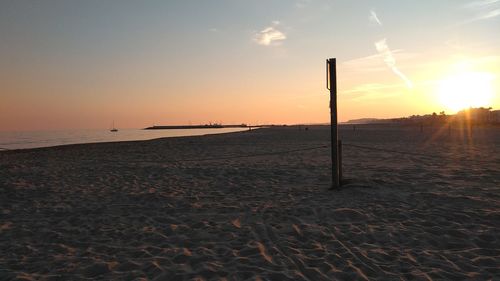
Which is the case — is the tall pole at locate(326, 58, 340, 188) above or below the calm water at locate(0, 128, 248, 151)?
above

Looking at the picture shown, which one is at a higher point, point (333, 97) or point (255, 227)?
point (333, 97)

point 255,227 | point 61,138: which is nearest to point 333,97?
point 255,227

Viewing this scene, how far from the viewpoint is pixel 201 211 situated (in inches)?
321

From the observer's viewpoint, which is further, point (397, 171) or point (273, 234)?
point (397, 171)

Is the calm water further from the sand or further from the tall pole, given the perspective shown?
the tall pole

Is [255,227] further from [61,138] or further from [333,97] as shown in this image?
[61,138]

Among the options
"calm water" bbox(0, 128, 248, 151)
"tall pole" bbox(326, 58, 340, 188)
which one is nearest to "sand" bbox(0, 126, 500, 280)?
"tall pole" bbox(326, 58, 340, 188)

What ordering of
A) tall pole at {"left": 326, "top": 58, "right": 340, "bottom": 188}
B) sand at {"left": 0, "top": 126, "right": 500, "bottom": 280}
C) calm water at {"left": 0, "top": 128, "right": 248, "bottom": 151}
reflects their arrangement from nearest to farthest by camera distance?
sand at {"left": 0, "top": 126, "right": 500, "bottom": 280} < tall pole at {"left": 326, "top": 58, "right": 340, "bottom": 188} < calm water at {"left": 0, "top": 128, "right": 248, "bottom": 151}

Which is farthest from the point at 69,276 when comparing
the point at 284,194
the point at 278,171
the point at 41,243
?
the point at 278,171

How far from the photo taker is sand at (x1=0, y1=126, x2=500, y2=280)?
4.89 metres

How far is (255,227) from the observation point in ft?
22.5

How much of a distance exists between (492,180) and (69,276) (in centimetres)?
1210

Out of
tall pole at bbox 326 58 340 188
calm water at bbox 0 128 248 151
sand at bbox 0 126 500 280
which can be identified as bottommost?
sand at bbox 0 126 500 280

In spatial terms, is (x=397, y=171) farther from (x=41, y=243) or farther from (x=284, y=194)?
(x=41, y=243)
